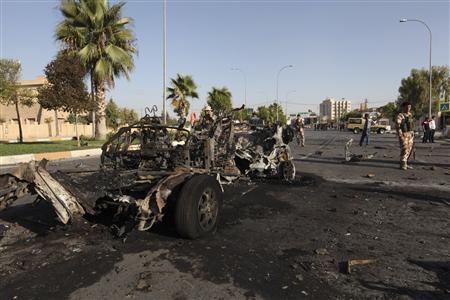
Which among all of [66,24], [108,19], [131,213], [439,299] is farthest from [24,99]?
[439,299]

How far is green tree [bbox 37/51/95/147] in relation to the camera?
2283 cm

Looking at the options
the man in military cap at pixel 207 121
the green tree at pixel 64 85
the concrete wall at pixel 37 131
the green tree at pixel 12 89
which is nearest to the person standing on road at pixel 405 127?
the man in military cap at pixel 207 121

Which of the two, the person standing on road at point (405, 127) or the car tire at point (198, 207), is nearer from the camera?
the car tire at point (198, 207)

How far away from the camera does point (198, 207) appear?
4.95 m

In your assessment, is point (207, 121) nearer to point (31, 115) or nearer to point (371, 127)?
point (371, 127)

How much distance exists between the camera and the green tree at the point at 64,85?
22.8m

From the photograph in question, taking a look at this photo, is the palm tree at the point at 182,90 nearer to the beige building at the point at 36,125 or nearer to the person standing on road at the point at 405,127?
the beige building at the point at 36,125

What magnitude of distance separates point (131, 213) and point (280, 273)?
1851 mm

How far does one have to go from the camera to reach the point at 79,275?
12.9ft

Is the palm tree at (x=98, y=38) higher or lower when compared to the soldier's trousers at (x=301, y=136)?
higher

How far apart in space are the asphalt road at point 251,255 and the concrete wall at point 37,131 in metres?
45.3

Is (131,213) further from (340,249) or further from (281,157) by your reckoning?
(281,157)

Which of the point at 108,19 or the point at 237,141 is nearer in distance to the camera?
the point at 237,141

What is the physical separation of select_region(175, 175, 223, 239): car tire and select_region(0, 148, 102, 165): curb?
12018mm
